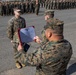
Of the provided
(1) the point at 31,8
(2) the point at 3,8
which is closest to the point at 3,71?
(2) the point at 3,8

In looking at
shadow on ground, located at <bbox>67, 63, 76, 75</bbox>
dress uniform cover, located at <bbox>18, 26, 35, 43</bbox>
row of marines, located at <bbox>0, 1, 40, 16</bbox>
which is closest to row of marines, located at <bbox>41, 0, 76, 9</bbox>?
row of marines, located at <bbox>0, 1, 40, 16</bbox>

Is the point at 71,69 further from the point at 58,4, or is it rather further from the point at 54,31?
the point at 58,4

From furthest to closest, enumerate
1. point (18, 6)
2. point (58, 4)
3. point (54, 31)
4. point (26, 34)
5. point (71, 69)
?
point (58, 4) < point (18, 6) < point (71, 69) < point (26, 34) < point (54, 31)

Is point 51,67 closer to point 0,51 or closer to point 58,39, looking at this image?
point 58,39

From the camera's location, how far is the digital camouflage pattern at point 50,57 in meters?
3.35

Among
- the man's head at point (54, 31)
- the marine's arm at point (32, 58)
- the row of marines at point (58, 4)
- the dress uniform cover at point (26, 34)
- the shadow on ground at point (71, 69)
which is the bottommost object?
the row of marines at point (58, 4)

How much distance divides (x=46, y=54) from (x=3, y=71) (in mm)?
4610

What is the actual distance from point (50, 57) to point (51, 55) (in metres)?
0.03

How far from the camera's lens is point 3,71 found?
7.75 m

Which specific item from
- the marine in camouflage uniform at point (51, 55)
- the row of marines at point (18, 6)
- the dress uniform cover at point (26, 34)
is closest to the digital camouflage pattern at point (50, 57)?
the marine in camouflage uniform at point (51, 55)

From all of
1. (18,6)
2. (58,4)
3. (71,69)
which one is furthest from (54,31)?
(58,4)

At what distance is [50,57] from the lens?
3346mm

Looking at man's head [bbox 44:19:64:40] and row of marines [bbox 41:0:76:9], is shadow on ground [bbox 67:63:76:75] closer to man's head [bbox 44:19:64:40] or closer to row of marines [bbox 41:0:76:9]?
man's head [bbox 44:19:64:40]

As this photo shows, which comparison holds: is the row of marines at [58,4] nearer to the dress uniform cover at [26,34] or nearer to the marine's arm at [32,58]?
the dress uniform cover at [26,34]
